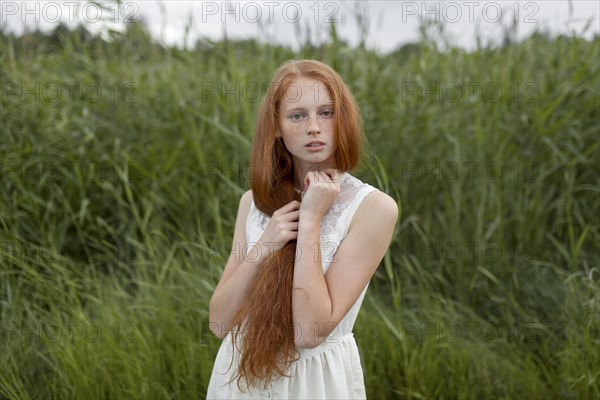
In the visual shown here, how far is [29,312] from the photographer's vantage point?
2.66 metres

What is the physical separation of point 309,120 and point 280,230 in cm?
26

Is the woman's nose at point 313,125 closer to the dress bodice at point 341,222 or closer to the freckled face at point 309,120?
the freckled face at point 309,120

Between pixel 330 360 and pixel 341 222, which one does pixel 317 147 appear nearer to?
pixel 341 222

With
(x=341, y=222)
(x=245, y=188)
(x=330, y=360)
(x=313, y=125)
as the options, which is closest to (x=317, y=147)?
(x=313, y=125)

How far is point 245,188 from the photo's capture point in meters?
3.08

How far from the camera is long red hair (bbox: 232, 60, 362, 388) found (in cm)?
156

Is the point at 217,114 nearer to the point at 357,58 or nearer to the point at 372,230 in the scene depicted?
the point at 357,58

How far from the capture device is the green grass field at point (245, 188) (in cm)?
254

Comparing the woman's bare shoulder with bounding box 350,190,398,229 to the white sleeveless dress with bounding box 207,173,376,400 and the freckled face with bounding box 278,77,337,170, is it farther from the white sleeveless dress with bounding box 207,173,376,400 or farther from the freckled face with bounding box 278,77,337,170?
the freckled face with bounding box 278,77,337,170

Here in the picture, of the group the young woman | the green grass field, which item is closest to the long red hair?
the young woman

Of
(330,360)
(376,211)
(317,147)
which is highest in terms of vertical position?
(317,147)

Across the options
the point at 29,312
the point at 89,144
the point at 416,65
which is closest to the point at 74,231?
the point at 89,144

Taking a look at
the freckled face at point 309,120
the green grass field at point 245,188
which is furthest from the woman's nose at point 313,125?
the green grass field at point 245,188

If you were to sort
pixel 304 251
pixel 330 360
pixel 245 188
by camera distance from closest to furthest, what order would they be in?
pixel 304 251 → pixel 330 360 → pixel 245 188
